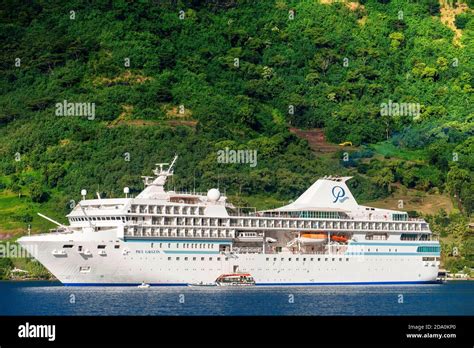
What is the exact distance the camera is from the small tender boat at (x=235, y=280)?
269 feet

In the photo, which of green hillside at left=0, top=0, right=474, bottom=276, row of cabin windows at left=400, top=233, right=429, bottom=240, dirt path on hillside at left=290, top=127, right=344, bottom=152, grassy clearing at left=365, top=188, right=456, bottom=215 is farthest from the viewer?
dirt path on hillside at left=290, top=127, right=344, bottom=152

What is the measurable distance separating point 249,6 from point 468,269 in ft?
311

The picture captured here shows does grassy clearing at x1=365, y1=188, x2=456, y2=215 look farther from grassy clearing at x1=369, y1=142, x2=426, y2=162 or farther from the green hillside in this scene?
grassy clearing at x1=369, y1=142, x2=426, y2=162

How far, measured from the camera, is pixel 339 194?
91750 millimetres

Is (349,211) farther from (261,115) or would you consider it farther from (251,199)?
(261,115)

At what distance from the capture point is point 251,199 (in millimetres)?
127688

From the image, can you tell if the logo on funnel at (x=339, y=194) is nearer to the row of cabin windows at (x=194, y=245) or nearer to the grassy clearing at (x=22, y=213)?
the row of cabin windows at (x=194, y=245)

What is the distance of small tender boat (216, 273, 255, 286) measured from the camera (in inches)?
3226

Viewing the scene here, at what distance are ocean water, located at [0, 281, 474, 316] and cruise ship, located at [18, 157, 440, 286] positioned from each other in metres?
2.08

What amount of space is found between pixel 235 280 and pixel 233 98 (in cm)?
8185

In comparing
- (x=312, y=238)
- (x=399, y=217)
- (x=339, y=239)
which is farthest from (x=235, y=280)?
(x=399, y=217)

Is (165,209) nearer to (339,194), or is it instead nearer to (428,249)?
(339,194)

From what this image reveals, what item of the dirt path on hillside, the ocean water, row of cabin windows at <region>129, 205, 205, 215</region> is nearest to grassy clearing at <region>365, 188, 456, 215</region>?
the dirt path on hillside

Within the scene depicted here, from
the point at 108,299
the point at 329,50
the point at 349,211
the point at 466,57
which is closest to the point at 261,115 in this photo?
the point at 329,50
